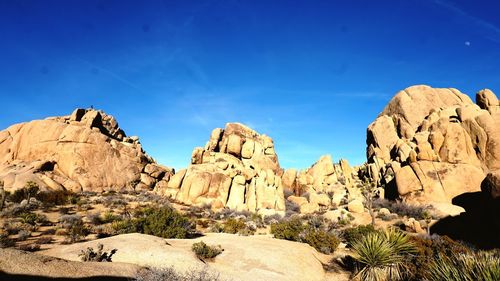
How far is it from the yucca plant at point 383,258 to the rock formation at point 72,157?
4098cm

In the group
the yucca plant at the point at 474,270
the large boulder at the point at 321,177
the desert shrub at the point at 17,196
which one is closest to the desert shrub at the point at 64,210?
the desert shrub at the point at 17,196

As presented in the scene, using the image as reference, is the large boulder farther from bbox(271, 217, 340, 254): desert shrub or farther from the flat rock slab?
the flat rock slab

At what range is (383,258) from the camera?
13867 mm

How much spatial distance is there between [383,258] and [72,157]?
1794 inches

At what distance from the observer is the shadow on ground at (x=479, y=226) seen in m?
22.0

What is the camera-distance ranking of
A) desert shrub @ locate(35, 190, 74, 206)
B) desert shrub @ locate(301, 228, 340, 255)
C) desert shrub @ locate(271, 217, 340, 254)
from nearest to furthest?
desert shrub @ locate(301, 228, 340, 255), desert shrub @ locate(271, 217, 340, 254), desert shrub @ locate(35, 190, 74, 206)

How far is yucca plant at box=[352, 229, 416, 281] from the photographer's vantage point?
13.6 metres

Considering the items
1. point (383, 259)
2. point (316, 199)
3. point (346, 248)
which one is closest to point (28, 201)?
point (346, 248)

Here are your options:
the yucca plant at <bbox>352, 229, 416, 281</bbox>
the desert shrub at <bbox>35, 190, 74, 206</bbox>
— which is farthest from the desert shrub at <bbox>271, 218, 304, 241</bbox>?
the desert shrub at <bbox>35, 190, 74, 206</bbox>

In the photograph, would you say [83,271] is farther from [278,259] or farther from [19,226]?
[19,226]

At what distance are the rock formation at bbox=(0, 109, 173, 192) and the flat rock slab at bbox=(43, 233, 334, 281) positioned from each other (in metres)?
32.6

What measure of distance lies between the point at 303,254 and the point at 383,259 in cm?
450

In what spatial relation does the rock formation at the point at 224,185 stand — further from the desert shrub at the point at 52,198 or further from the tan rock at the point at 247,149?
the desert shrub at the point at 52,198

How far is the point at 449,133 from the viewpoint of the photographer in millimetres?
44219
